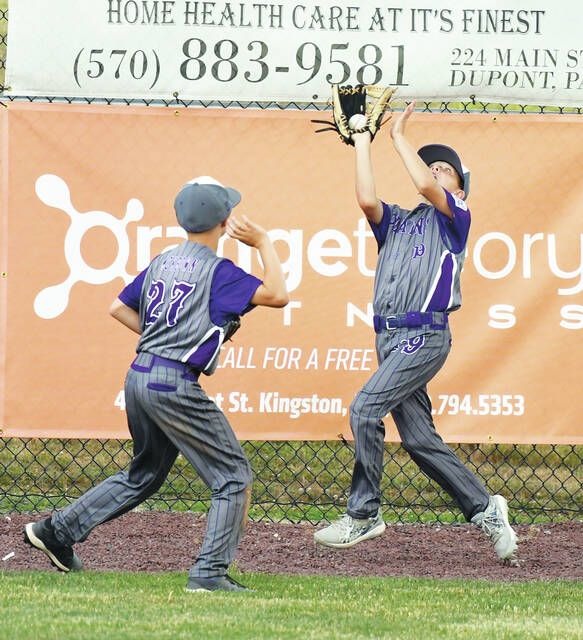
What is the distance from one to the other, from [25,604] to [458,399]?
2.69 m

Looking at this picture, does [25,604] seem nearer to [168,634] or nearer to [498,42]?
[168,634]

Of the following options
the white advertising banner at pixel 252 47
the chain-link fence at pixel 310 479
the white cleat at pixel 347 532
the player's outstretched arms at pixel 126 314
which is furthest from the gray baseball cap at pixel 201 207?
the chain-link fence at pixel 310 479

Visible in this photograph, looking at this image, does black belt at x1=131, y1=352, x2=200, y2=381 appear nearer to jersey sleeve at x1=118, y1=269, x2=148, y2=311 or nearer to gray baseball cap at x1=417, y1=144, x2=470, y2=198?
jersey sleeve at x1=118, y1=269, x2=148, y2=311

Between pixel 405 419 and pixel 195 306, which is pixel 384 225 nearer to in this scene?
pixel 405 419

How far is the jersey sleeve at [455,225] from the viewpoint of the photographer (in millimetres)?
5637

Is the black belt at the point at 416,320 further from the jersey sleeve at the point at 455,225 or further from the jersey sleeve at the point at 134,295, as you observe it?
the jersey sleeve at the point at 134,295

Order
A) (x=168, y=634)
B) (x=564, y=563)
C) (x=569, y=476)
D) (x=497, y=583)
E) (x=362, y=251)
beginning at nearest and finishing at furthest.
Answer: (x=168, y=634), (x=497, y=583), (x=564, y=563), (x=362, y=251), (x=569, y=476)


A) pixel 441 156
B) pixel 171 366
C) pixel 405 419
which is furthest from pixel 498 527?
pixel 171 366

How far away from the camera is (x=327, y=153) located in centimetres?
662

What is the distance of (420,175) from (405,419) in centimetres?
107

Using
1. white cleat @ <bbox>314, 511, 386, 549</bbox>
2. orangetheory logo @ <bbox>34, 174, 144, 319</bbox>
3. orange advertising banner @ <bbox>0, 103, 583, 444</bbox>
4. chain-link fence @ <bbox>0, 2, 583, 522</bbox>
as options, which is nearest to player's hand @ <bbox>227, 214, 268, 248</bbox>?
white cleat @ <bbox>314, 511, 386, 549</bbox>

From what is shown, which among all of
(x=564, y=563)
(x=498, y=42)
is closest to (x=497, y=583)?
(x=564, y=563)

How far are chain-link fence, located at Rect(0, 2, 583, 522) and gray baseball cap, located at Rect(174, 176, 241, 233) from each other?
1.67 meters

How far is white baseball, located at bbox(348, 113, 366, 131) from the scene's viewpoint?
19.0 ft
